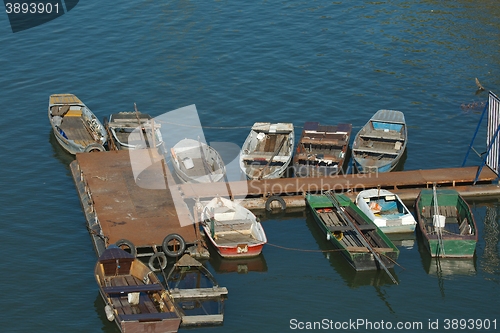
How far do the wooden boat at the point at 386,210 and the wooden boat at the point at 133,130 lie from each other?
1514cm

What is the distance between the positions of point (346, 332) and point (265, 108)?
87.5ft

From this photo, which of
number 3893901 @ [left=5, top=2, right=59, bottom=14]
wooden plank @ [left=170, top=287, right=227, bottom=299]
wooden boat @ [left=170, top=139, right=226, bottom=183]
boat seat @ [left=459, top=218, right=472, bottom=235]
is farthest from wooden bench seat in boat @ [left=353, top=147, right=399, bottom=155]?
number 3893901 @ [left=5, top=2, right=59, bottom=14]

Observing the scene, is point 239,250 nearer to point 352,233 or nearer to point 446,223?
point 352,233

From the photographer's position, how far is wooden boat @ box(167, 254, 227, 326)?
36.8 m

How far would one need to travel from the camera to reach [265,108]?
6034 centimetres

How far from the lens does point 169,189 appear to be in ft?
152

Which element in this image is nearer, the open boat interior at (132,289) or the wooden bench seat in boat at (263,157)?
the open boat interior at (132,289)

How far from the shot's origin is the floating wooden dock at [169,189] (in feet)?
142

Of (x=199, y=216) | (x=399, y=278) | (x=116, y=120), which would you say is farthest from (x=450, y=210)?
(x=116, y=120)

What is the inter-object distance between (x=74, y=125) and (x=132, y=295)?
22711mm

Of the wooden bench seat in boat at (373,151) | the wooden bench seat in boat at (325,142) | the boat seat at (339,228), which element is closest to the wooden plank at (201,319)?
the boat seat at (339,228)

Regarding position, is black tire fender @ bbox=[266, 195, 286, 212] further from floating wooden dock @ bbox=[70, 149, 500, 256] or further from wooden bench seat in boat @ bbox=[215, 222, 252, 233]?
wooden bench seat in boat @ bbox=[215, 222, 252, 233]

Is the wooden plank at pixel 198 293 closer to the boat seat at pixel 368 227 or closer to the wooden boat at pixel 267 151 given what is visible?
the boat seat at pixel 368 227

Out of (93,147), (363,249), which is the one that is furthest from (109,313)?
(93,147)
